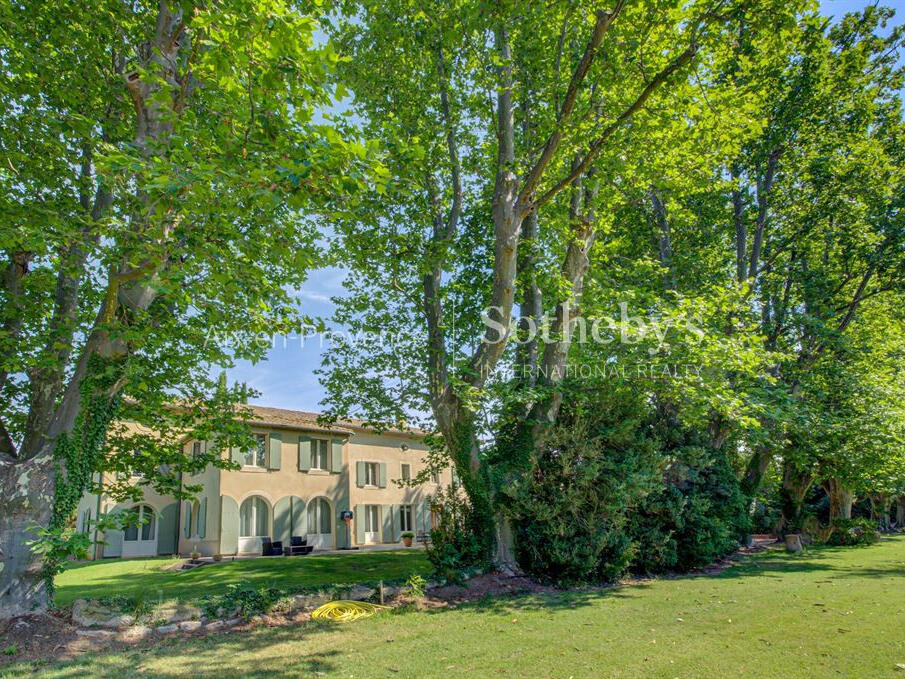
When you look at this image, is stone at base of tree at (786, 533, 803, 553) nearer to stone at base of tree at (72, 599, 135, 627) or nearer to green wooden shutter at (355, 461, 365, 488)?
stone at base of tree at (72, 599, 135, 627)

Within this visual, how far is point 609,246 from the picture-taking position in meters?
13.9

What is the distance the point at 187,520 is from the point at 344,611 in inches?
744

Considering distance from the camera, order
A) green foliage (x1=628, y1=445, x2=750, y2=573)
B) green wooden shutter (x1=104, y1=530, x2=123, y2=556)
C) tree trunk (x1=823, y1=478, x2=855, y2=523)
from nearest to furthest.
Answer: green foliage (x1=628, y1=445, x2=750, y2=573) < tree trunk (x1=823, y1=478, x2=855, y2=523) < green wooden shutter (x1=104, y1=530, x2=123, y2=556)

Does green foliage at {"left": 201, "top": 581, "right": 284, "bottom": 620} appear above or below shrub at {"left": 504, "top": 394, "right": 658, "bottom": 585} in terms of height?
below

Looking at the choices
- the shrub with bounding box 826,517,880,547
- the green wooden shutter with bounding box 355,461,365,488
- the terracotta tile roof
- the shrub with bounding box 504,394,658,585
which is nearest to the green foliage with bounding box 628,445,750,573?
the shrub with bounding box 504,394,658,585

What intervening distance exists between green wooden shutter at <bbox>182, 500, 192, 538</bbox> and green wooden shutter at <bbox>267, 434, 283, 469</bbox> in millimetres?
3875

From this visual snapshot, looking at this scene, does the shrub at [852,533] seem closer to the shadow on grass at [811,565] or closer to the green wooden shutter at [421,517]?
the shadow on grass at [811,565]

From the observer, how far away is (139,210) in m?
8.29

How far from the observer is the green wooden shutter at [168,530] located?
24.1 metres

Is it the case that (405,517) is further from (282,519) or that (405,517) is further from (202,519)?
(202,519)

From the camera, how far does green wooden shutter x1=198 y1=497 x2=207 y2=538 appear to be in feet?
75.9

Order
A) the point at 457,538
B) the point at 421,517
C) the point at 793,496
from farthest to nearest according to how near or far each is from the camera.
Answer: the point at 421,517, the point at 793,496, the point at 457,538

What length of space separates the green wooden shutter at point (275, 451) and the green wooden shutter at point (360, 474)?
15.0ft

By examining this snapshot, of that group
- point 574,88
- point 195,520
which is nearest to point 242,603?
point 574,88
